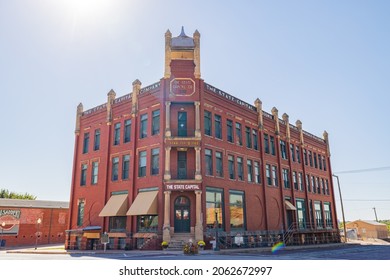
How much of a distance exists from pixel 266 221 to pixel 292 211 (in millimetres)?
6573

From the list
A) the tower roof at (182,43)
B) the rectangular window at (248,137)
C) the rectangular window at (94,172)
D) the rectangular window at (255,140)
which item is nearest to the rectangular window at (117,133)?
the rectangular window at (94,172)

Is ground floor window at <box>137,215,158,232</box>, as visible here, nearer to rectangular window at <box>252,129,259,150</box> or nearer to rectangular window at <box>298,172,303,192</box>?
rectangular window at <box>252,129,259,150</box>

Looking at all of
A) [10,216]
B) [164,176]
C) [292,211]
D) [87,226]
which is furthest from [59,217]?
[292,211]

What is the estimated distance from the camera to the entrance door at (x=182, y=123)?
29047 mm

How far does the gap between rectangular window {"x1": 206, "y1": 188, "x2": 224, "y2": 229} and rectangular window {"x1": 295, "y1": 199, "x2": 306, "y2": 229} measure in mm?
15093

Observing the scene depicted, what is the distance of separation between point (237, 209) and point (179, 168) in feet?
24.7

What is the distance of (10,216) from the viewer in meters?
43.5

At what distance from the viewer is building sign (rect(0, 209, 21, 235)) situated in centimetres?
4272

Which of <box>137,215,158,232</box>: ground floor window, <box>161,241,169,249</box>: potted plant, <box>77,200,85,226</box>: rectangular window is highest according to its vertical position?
<box>77,200,85,226</box>: rectangular window

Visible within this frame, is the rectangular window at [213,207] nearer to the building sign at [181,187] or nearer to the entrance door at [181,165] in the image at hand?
the building sign at [181,187]

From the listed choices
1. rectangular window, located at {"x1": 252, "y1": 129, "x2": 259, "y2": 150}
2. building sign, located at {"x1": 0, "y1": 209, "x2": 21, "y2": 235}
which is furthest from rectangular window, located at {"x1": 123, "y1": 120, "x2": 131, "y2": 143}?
building sign, located at {"x1": 0, "y1": 209, "x2": 21, "y2": 235}

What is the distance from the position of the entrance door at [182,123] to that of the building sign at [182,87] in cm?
189

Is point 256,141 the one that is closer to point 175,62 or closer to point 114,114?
point 175,62

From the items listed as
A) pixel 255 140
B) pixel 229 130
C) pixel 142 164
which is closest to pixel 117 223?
pixel 142 164
